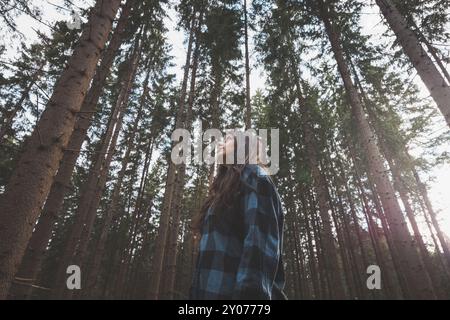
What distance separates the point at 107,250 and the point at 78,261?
1865 cm

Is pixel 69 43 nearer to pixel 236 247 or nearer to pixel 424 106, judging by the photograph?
pixel 236 247

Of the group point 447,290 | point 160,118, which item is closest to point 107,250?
point 160,118

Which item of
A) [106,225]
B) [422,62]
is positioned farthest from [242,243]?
[106,225]

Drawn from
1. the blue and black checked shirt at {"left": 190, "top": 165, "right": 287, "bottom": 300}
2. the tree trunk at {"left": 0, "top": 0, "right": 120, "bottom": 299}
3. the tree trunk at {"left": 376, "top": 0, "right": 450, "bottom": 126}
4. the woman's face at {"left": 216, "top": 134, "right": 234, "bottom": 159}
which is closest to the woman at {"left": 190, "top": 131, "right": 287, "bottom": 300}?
the blue and black checked shirt at {"left": 190, "top": 165, "right": 287, "bottom": 300}

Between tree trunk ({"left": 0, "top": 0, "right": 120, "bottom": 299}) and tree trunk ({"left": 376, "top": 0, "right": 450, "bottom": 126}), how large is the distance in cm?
605

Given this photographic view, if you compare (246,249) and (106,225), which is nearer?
(246,249)

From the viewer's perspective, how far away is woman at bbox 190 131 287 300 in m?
1.45

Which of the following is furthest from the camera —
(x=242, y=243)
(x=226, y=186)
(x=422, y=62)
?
(x=422, y=62)

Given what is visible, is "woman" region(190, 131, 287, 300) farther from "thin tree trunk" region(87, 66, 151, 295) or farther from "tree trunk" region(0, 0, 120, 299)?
"thin tree trunk" region(87, 66, 151, 295)

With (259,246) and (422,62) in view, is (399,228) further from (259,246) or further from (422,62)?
(259,246)

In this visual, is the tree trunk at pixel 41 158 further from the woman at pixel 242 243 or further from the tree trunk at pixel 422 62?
the tree trunk at pixel 422 62

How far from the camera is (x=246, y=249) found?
1.52 metres

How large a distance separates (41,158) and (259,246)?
7.49 ft
